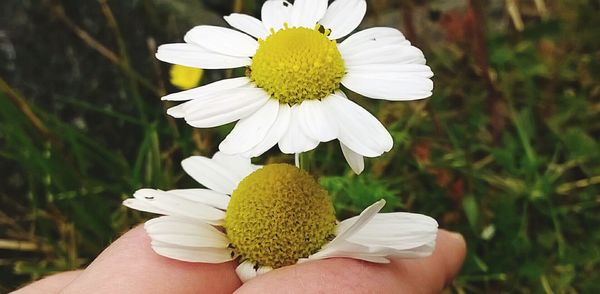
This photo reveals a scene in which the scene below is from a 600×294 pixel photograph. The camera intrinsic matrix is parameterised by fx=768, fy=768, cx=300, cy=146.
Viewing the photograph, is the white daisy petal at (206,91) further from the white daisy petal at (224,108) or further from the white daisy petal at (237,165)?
the white daisy petal at (237,165)

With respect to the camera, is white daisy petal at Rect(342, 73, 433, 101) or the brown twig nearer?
white daisy petal at Rect(342, 73, 433, 101)

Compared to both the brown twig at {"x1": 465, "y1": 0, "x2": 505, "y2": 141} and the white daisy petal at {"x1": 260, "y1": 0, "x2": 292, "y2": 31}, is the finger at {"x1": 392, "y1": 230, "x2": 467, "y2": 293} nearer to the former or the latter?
the white daisy petal at {"x1": 260, "y1": 0, "x2": 292, "y2": 31}

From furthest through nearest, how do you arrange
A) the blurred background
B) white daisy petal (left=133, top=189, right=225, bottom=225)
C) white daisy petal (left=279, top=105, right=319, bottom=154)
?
the blurred background < white daisy petal (left=133, top=189, right=225, bottom=225) < white daisy petal (left=279, top=105, right=319, bottom=154)

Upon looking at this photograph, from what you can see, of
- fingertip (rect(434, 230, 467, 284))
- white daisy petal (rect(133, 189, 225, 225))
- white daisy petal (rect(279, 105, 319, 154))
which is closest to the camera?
white daisy petal (rect(279, 105, 319, 154))

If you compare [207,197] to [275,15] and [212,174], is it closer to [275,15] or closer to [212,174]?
[212,174]

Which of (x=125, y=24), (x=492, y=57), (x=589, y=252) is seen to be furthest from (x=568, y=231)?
(x=125, y=24)

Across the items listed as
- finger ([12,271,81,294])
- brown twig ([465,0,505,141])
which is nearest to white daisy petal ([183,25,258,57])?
finger ([12,271,81,294])

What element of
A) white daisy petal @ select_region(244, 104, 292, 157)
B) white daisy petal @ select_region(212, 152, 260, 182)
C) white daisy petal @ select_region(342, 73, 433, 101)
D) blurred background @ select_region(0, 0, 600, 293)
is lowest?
blurred background @ select_region(0, 0, 600, 293)
